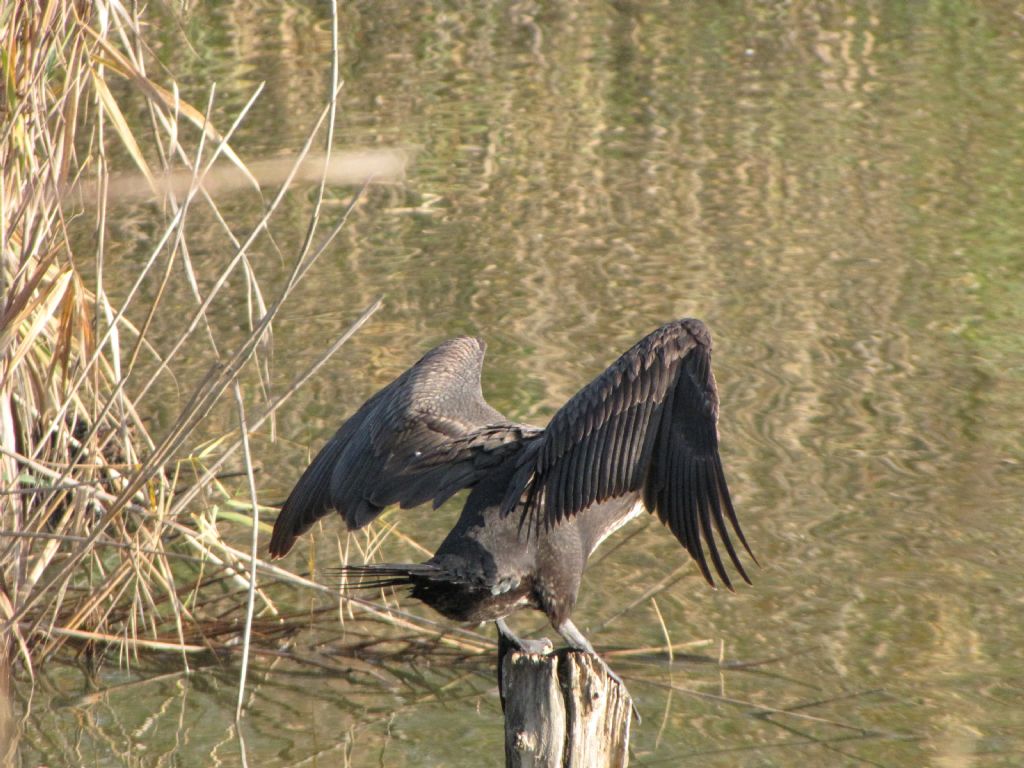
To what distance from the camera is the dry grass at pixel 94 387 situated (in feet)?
10.3

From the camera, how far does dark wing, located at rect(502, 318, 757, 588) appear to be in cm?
344

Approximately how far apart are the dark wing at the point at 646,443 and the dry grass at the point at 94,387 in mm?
611

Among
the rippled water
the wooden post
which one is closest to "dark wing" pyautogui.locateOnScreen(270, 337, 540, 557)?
the wooden post

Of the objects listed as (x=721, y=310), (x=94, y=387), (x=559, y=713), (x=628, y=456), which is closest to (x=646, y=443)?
(x=628, y=456)

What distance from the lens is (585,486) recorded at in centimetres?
344

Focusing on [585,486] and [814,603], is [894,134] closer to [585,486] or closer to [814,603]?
[814,603]

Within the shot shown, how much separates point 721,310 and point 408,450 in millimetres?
4505

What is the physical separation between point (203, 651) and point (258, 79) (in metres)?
7.70

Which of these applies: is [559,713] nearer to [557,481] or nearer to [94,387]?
[557,481]

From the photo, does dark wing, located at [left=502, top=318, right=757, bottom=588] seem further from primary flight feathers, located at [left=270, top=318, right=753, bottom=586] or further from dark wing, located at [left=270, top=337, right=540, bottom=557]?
dark wing, located at [left=270, top=337, right=540, bottom=557]

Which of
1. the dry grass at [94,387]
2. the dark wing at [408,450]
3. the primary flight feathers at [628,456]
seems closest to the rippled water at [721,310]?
the dry grass at [94,387]

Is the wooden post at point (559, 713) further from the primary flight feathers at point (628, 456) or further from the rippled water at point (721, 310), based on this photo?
the rippled water at point (721, 310)

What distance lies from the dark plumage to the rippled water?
3.76 ft

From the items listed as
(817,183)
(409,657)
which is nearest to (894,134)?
(817,183)
